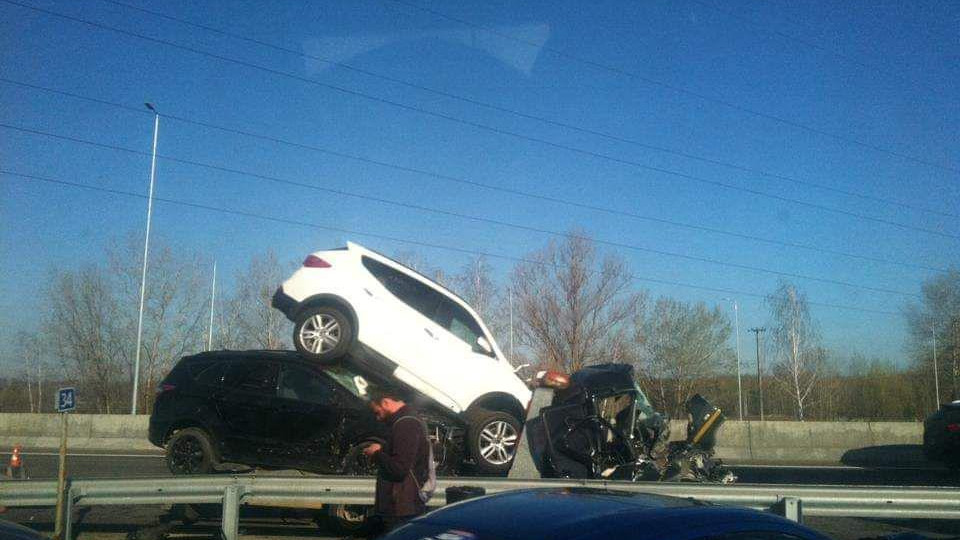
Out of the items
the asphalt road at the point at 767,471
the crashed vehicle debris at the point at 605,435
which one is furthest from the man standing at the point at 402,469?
the asphalt road at the point at 767,471

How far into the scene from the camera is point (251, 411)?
9.12m

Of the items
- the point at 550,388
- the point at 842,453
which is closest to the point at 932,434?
the point at 842,453

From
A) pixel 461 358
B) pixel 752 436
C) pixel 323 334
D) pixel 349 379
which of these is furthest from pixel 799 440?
pixel 323 334

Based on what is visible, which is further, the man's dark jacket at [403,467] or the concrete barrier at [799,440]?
the concrete barrier at [799,440]

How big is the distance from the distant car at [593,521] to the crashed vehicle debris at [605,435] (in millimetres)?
5675

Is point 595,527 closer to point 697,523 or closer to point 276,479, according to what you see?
point 697,523

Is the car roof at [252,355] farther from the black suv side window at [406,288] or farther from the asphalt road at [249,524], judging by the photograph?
the asphalt road at [249,524]

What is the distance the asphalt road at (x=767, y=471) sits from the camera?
14.4 metres

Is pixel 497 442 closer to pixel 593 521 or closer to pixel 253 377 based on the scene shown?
pixel 253 377

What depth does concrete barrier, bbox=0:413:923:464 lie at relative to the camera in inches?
811

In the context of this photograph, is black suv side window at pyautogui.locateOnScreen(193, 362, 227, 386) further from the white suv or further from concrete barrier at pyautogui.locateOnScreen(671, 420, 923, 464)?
concrete barrier at pyautogui.locateOnScreen(671, 420, 923, 464)

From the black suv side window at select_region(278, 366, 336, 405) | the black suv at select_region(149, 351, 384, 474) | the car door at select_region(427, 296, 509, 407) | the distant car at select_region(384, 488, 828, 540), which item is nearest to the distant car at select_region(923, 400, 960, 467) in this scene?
the car door at select_region(427, 296, 509, 407)

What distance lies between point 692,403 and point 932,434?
970 centimetres

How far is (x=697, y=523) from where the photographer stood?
3.05 m
